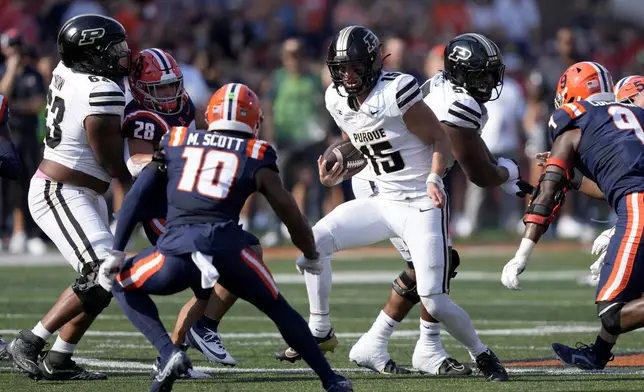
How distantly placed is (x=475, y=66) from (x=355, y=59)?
0.68 metres

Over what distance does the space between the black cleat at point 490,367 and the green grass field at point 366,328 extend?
75mm

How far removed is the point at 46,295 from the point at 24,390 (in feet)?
12.5

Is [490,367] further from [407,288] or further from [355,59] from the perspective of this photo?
[355,59]

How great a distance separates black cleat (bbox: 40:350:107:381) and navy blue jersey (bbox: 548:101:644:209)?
264 cm

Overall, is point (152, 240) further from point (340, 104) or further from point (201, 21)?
point (201, 21)

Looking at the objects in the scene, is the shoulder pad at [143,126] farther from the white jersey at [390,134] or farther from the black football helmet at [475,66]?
the black football helmet at [475,66]

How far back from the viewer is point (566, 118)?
5.86 metres

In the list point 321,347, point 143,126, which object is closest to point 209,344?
point 321,347

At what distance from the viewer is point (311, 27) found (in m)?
16.5

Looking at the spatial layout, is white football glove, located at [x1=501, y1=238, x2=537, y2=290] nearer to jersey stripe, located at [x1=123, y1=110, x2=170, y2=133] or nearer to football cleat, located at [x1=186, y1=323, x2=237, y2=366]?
football cleat, located at [x1=186, y1=323, x2=237, y2=366]

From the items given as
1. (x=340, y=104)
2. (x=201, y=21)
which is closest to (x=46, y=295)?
(x=340, y=104)

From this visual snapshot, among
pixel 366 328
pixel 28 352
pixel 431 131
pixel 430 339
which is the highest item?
pixel 431 131

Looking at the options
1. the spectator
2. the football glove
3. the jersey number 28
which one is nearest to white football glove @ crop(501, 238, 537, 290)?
the football glove

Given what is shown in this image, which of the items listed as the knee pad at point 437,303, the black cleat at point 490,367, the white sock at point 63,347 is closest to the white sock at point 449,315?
the knee pad at point 437,303
